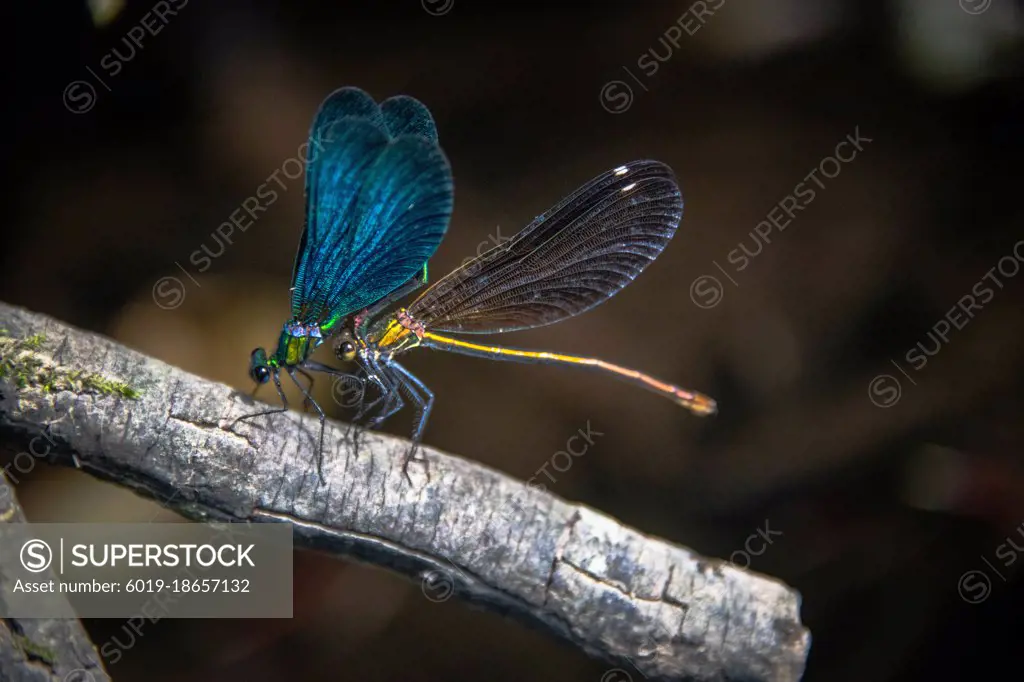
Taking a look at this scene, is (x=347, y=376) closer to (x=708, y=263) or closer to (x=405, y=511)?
(x=405, y=511)

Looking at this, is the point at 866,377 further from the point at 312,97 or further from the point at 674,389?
the point at 312,97

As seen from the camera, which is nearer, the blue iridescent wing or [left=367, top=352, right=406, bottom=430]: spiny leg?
the blue iridescent wing

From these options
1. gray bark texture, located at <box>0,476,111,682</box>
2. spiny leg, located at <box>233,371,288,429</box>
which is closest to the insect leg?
spiny leg, located at <box>233,371,288,429</box>

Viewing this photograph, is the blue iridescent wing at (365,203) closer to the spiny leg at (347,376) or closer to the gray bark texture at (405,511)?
the spiny leg at (347,376)

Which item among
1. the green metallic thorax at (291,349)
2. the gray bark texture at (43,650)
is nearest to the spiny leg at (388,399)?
the green metallic thorax at (291,349)

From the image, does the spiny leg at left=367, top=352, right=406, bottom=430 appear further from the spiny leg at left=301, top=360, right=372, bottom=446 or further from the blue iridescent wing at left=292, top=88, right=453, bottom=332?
the blue iridescent wing at left=292, top=88, right=453, bottom=332

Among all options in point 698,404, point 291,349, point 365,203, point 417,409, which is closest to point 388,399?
point 417,409
